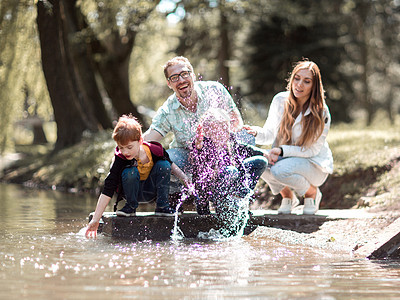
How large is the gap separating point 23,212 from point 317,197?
3858mm

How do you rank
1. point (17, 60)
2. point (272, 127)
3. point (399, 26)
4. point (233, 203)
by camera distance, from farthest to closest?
point (399, 26), point (17, 60), point (272, 127), point (233, 203)

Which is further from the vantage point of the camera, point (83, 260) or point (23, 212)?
point (23, 212)

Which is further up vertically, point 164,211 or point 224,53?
point 224,53

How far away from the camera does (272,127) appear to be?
6.93 m

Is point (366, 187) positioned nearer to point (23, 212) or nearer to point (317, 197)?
point (317, 197)

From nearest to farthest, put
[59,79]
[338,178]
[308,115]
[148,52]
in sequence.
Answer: [308,115] → [338,178] → [59,79] → [148,52]

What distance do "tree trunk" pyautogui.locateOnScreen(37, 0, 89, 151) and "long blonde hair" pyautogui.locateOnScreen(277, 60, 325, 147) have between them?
10.7 metres

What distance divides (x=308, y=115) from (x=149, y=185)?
1.79 m

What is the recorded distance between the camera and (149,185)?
625cm

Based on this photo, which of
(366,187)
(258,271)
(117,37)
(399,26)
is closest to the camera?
(258,271)

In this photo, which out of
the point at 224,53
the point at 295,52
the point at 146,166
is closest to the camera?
the point at 146,166

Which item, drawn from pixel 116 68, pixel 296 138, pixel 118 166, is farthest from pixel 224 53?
pixel 118 166

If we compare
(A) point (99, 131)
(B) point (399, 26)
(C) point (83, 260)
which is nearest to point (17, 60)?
(A) point (99, 131)

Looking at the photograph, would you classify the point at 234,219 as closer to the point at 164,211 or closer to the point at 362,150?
the point at 164,211
